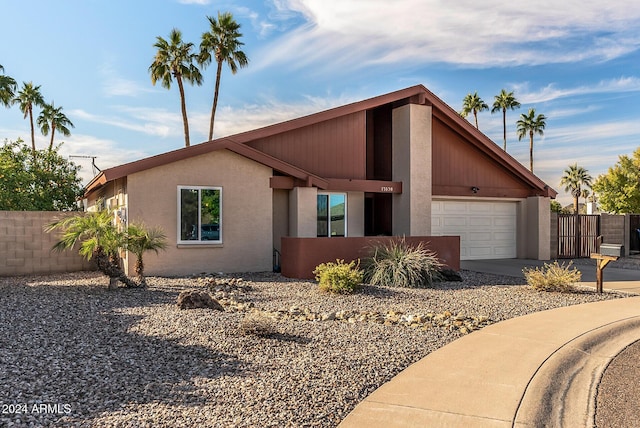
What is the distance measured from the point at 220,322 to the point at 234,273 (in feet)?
21.8

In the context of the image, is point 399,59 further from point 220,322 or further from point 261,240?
point 220,322

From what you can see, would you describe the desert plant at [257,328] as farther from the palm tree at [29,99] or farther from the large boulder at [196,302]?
the palm tree at [29,99]

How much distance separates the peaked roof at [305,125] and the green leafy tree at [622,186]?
22197 millimetres

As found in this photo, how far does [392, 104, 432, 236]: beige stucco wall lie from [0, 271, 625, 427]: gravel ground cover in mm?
6802

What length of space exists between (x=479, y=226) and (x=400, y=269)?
8499mm

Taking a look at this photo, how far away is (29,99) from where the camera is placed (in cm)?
3769

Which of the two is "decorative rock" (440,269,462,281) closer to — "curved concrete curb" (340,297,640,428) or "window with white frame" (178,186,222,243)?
"curved concrete curb" (340,297,640,428)

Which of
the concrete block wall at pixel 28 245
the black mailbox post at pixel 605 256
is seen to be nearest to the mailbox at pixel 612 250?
the black mailbox post at pixel 605 256

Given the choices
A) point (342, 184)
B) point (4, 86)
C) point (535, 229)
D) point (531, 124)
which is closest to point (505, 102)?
point (531, 124)

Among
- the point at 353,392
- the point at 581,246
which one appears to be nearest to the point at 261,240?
the point at 353,392

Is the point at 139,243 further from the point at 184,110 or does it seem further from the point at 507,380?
the point at 184,110

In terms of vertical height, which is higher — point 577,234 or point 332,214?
point 332,214

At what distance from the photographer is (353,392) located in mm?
4723

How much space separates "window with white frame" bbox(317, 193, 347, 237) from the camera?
16.0 metres
